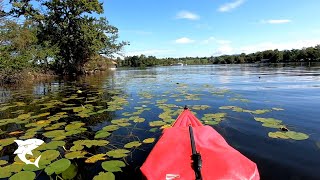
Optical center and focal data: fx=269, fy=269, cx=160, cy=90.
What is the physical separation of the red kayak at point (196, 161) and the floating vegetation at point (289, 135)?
6.44ft

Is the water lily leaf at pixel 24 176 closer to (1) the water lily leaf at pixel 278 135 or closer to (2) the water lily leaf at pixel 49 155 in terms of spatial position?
(2) the water lily leaf at pixel 49 155

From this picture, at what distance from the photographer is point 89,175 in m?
3.37

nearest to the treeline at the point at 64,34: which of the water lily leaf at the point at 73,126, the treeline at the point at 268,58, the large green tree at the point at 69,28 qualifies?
the large green tree at the point at 69,28

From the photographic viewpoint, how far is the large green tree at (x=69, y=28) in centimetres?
→ 2905

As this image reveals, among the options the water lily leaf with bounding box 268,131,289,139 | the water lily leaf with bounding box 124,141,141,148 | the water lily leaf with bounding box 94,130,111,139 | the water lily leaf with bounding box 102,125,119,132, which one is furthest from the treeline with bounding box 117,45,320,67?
the water lily leaf with bounding box 124,141,141,148

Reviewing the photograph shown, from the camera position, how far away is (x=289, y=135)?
4.57 m

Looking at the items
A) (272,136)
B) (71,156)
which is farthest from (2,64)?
(272,136)

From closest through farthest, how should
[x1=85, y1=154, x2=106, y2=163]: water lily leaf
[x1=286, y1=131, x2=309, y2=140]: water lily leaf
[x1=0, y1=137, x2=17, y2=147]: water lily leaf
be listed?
[x1=85, y1=154, x2=106, y2=163]: water lily leaf < [x1=286, y1=131, x2=309, y2=140]: water lily leaf < [x1=0, y1=137, x2=17, y2=147]: water lily leaf

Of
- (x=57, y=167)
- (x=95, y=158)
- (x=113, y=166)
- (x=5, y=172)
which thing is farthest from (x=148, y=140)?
(x=5, y=172)

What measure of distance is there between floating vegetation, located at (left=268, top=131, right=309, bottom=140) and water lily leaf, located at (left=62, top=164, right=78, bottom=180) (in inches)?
127

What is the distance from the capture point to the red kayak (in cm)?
242

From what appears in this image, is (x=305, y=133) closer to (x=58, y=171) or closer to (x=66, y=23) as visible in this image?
(x=58, y=171)

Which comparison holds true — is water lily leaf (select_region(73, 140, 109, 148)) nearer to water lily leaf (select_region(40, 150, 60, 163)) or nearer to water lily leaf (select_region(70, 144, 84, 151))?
water lily leaf (select_region(70, 144, 84, 151))

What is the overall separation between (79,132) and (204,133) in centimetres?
287
